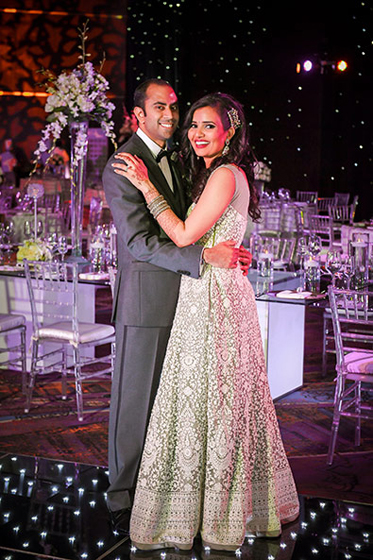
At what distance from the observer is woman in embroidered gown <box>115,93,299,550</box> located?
2740mm

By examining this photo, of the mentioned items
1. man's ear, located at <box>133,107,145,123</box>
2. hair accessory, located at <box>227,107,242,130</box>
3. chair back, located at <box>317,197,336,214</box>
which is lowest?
hair accessory, located at <box>227,107,242,130</box>

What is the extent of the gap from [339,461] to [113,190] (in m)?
2.08

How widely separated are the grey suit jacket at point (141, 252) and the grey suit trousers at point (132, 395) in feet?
0.22

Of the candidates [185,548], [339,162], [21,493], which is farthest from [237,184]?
[339,162]

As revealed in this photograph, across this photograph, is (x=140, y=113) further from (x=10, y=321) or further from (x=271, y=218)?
(x=271, y=218)

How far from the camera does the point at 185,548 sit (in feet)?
9.17

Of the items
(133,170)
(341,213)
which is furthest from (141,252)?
(341,213)

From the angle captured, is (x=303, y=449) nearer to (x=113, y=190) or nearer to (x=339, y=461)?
(x=339, y=461)

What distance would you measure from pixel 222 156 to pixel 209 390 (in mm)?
900

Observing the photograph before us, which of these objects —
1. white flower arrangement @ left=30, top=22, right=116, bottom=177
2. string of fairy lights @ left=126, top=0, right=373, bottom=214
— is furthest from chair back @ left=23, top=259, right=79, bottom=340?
string of fairy lights @ left=126, top=0, right=373, bottom=214

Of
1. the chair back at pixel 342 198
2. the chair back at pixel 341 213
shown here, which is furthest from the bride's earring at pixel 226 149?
the chair back at pixel 342 198

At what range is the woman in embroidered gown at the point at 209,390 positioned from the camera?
274 cm

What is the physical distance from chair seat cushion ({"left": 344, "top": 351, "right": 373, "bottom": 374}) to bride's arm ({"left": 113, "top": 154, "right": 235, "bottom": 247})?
5.29 feet

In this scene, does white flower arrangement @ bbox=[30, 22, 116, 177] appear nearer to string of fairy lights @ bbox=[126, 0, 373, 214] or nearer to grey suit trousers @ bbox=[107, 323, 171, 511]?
grey suit trousers @ bbox=[107, 323, 171, 511]
